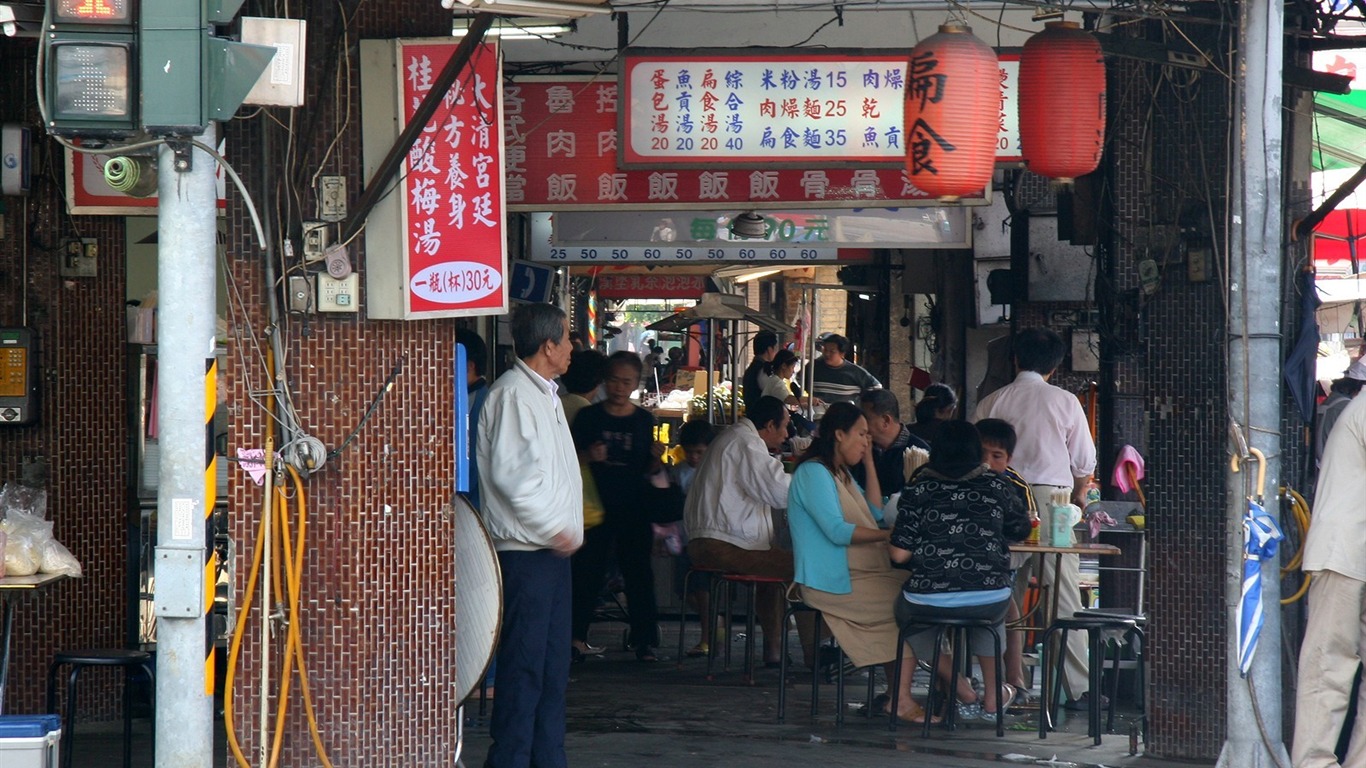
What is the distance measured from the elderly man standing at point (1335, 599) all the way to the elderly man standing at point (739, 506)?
3.53 metres

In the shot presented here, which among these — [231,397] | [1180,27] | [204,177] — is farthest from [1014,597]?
[204,177]

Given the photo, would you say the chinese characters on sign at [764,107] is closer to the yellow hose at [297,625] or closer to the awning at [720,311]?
the yellow hose at [297,625]

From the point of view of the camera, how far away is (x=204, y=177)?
4648mm

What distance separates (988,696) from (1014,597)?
876 mm

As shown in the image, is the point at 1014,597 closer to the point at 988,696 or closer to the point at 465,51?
the point at 988,696

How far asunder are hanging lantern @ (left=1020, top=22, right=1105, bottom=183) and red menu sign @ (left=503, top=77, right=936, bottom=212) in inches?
86.0

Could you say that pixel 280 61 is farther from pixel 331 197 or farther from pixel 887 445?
pixel 887 445

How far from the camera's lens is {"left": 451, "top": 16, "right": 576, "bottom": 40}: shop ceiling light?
24.9 feet

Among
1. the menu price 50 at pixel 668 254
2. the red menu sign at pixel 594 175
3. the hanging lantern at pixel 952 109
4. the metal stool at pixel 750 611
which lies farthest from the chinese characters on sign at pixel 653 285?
the hanging lantern at pixel 952 109

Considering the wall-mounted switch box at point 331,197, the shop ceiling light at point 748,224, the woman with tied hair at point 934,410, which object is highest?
the shop ceiling light at point 748,224

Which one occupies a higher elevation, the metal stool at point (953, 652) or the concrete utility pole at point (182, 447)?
the concrete utility pole at point (182, 447)

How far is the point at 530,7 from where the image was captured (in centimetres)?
493

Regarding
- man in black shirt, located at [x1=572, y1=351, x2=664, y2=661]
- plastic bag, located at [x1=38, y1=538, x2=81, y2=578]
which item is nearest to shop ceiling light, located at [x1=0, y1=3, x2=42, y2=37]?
plastic bag, located at [x1=38, y1=538, x2=81, y2=578]

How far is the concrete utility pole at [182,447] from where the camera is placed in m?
4.62
